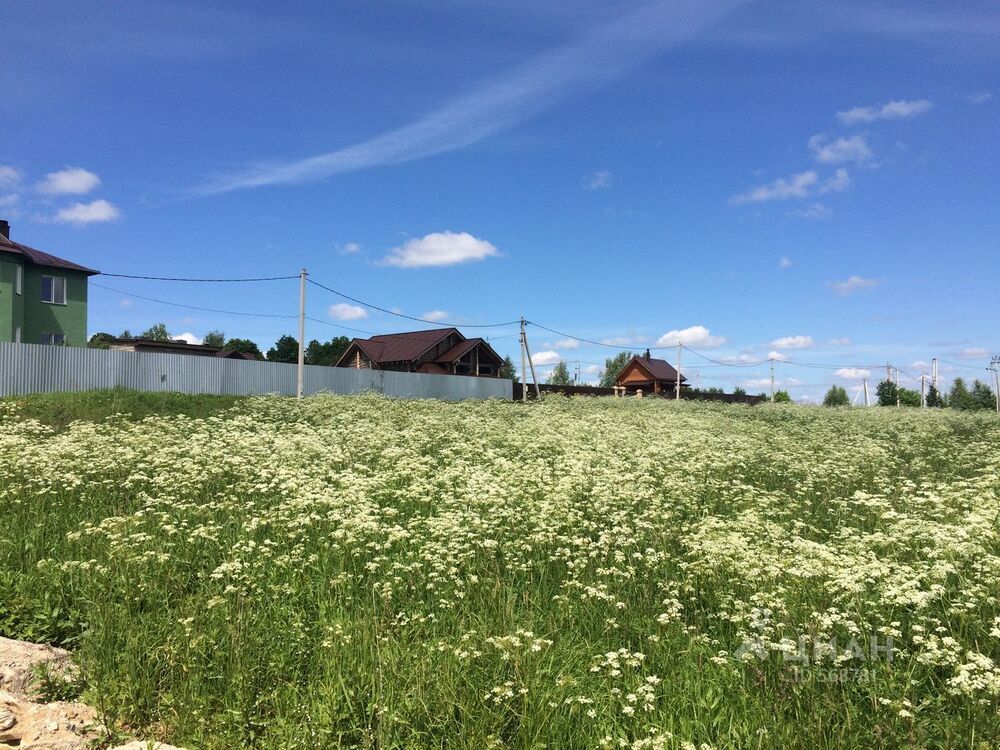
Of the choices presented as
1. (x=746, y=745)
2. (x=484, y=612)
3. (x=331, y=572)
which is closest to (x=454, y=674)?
(x=484, y=612)

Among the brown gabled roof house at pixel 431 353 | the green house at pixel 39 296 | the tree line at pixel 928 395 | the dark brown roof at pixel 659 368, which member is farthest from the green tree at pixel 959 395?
the green house at pixel 39 296

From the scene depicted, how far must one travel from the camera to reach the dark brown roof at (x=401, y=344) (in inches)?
2088

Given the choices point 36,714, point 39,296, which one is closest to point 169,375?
point 39,296

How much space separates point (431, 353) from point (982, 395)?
6268cm

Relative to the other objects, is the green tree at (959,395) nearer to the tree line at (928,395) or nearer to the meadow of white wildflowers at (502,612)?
the tree line at (928,395)

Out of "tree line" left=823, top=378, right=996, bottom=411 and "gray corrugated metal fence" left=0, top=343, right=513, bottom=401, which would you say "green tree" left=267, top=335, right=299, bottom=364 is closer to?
"gray corrugated metal fence" left=0, top=343, right=513, bottom=401

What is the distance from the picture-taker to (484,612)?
4375 mm

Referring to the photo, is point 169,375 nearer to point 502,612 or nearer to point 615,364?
point 502,612

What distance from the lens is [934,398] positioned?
6356 cm

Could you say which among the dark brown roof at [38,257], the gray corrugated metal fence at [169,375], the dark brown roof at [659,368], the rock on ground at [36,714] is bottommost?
the rock on ground at [36,714]

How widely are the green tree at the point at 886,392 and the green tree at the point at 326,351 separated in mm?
61745

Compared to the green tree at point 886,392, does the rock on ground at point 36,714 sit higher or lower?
lower

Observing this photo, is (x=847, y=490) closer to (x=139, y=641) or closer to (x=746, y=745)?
(x=746, y=745)

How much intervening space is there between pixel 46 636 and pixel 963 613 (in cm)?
649
